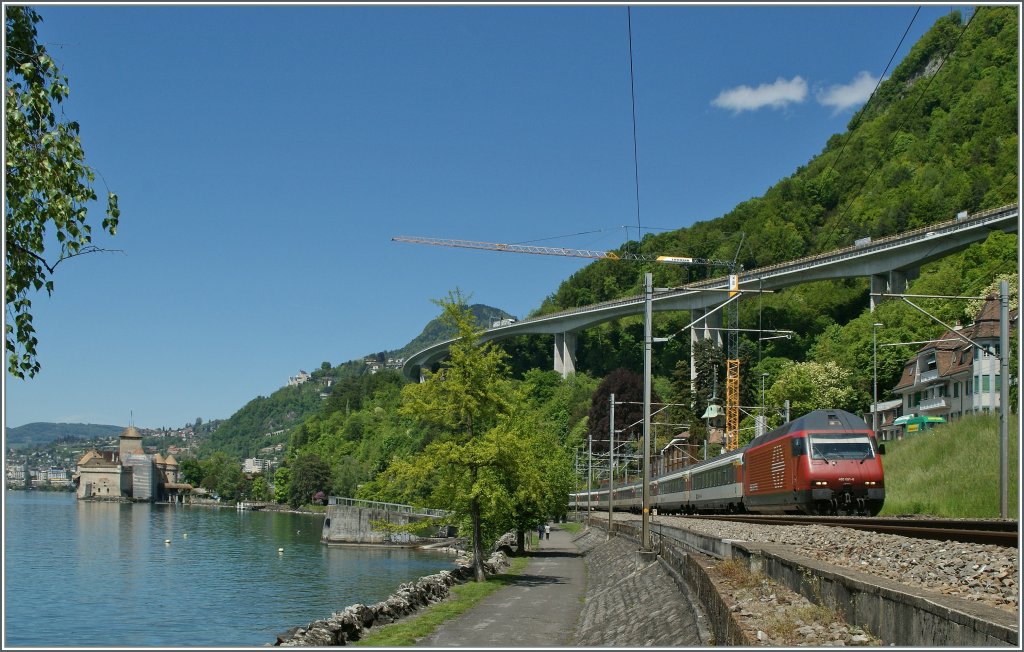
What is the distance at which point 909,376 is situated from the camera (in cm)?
9206

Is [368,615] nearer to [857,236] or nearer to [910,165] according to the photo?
[857,236]

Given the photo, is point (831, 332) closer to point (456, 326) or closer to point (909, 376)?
point (909, 376)

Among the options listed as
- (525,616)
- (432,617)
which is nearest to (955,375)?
(525,616)

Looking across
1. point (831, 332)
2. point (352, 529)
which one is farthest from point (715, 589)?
point (831, 332)

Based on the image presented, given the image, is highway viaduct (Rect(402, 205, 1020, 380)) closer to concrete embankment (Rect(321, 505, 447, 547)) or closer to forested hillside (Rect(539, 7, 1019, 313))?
forested hillside (Rect(539, 7, 1019, 313))

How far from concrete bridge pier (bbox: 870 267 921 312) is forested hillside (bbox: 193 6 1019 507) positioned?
2997mm

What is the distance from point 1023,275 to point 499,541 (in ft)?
155

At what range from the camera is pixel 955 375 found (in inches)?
3088

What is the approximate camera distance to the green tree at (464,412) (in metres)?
34.9

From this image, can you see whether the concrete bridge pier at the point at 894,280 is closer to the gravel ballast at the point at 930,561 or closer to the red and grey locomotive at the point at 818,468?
the red and grey locomotive at the point at 818,468

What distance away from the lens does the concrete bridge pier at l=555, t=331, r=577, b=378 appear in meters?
190

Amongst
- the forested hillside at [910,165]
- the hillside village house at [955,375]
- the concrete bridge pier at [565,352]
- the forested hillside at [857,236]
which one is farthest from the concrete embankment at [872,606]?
the concrete bridge pier at [565,352]

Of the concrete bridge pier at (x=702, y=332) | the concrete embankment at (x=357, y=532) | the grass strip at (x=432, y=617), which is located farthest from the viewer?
the concrete bridge pier at (x=702, y=332)

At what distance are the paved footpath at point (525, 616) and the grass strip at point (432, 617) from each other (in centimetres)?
30
